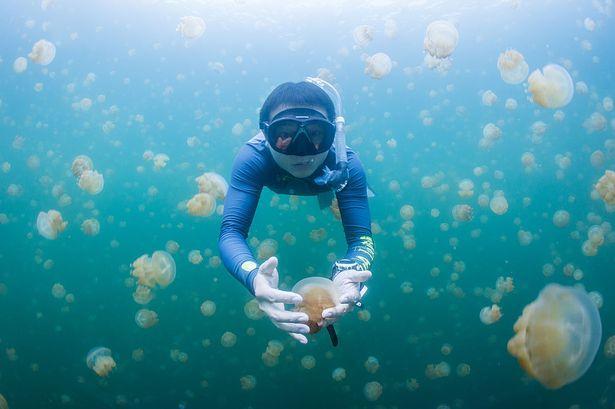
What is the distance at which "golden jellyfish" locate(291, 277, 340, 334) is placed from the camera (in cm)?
249

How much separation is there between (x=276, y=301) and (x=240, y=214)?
2.85 ft

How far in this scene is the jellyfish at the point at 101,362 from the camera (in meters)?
6.84

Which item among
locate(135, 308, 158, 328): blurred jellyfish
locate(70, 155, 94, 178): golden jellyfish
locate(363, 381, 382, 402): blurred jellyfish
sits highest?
locate(70, 155, 94, 178): golden jellyfish

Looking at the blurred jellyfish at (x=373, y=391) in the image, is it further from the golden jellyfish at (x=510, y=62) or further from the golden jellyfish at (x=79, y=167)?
the golden jellyfish at (x=79, y=167)

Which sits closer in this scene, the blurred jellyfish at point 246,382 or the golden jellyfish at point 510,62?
the golden jellyfish at point 510,62

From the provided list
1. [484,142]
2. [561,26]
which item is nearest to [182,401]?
[484,142]

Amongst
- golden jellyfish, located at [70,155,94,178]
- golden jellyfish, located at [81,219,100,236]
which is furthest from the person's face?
golden jellyfish, located at [81,219,100,236]

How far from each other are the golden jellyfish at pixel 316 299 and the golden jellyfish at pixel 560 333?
89.9 inches

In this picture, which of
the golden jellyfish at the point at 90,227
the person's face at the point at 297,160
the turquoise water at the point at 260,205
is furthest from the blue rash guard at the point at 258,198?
the golden jellyfish at the point at 90,227

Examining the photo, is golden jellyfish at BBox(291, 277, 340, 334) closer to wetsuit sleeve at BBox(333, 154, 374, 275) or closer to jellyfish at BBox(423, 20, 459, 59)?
wetsuit sleeve at BBox(333, 154, 374, 275)

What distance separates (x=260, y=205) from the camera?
10.6 m

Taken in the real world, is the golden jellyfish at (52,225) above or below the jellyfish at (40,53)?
below

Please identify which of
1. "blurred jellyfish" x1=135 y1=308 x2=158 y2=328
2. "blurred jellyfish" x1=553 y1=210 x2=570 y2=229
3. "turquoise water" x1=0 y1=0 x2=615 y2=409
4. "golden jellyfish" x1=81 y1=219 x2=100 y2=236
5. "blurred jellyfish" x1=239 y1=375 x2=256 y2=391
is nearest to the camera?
"blurred jellyfish" x1=135 y1=308 x2=158 y2=328

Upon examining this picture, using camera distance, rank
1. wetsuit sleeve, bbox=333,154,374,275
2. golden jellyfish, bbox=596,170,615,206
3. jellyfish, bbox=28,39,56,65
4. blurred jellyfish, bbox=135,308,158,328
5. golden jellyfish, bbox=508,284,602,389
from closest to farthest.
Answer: wetsuit sleeve, bbox=333,154,374,275 < golden jellyfish, bbox=508,284,602,389 < golden jellyfish, bbox=596,170,615,206 < blurred jellyfish, bbox=135,308,158,328 < jellyfish, bbox=28,39,56,65
